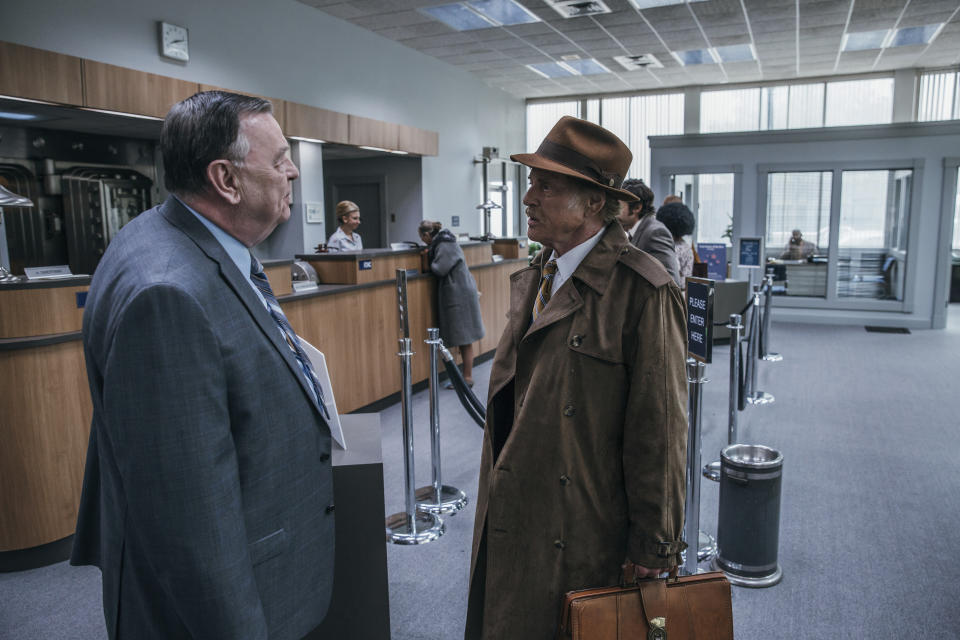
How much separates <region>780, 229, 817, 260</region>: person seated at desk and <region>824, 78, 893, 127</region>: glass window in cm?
278

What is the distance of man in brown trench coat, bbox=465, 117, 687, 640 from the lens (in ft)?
5.01

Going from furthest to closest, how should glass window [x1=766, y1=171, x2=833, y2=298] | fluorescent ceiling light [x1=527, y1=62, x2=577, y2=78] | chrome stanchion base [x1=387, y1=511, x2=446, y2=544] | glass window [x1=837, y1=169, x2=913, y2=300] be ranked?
1. fluorescent ceiling light [x1=527, y1=62, x2=577, y2=78]
2. glass window [x1=766, y1=171, x2=833, y2=298]
3. glass window [x1=837, y1=169, x2=913, y2=300]
4. chrome stanchion base [x1=387, y1=511, x2=446, y2=544]

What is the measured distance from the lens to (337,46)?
8.47m

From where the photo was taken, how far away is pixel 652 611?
148 cm

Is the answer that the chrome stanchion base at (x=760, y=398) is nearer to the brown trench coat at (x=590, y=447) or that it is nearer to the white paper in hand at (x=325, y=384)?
the brown trench coat at (x=590, y=447)

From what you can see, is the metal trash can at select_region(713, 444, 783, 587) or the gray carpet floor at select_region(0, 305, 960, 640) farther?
the metal trash can at select_region(713, 444, 783, 587)

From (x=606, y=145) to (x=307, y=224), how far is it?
6649 millimetres

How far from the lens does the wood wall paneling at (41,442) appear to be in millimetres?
3033

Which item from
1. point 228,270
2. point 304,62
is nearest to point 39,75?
point 304,62

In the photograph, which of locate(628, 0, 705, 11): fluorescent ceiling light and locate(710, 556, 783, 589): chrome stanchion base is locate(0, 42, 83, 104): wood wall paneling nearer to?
locate(710, 556, 783, 589): chrome stanchion base

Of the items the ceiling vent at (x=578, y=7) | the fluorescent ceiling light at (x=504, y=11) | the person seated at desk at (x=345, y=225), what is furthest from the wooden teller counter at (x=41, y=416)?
the ceiling vent at (x=578, y=7)

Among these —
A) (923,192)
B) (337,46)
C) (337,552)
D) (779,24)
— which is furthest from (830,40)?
(337,552)

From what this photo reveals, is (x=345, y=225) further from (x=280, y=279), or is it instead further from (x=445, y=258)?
(x=280, y=279)

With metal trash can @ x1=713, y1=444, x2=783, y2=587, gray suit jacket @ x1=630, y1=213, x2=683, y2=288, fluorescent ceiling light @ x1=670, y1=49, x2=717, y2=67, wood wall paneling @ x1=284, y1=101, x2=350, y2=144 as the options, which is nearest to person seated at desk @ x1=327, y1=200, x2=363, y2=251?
wood wall paneling @ x1=284, y1=101, x2=350, y2=144
